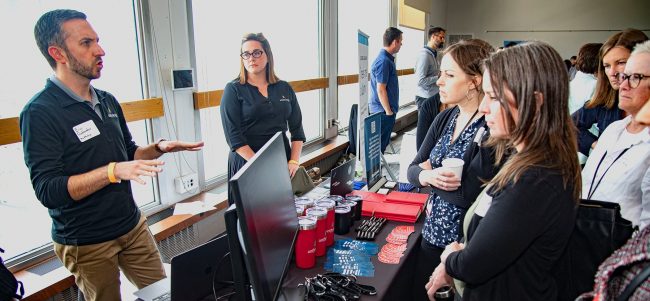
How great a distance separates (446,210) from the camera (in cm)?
155

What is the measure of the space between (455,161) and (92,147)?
52.9 inches

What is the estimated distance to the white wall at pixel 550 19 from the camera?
8797mm

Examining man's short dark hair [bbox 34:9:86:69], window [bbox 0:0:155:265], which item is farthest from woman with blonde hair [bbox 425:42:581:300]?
window [bbox 0:0:155:265]

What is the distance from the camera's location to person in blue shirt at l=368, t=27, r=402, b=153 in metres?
4.35

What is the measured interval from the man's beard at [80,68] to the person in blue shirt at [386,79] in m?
3.18

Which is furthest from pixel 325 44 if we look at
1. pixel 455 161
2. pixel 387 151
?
pixel 455 161

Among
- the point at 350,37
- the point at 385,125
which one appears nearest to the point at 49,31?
the point at 385,125

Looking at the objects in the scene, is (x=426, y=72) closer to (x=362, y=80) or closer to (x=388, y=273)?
(x=362, y=80)

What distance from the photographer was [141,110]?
232cm

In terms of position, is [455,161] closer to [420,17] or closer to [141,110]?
[141,110]

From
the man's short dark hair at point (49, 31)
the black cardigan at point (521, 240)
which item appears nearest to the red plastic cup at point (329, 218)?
the black cardigan at point (521, 240)

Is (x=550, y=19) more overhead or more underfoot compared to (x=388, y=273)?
more overhead

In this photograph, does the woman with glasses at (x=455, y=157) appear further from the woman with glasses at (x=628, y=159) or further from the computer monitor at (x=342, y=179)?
the woman with glasses at (x=628, y=159)

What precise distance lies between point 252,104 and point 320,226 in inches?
46.2
